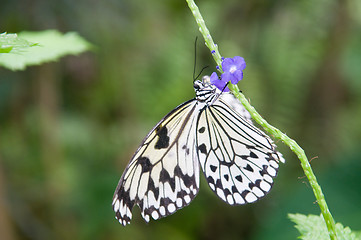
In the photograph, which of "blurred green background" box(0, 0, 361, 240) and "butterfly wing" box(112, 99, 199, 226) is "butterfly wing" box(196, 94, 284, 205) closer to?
"butterfly wing" box(112, 99, 199, 226)

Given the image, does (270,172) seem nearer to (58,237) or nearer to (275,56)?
(58,237)

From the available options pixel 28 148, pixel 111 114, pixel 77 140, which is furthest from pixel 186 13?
pixel 28 148

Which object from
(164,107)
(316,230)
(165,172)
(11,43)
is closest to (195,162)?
(165,172)

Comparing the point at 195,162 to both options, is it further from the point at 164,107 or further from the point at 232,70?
the point at 164,107

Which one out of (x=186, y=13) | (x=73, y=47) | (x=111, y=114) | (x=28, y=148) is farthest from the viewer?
(x=186, y=13)

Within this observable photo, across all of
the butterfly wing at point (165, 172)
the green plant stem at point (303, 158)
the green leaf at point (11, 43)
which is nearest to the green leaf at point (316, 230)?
the green plant stem at point (303, 158)

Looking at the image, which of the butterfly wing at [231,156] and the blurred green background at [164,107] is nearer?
the butterfly wing at [231,156]

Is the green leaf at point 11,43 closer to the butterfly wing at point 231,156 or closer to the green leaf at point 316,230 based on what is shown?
the butterfly wing at point 231,156
